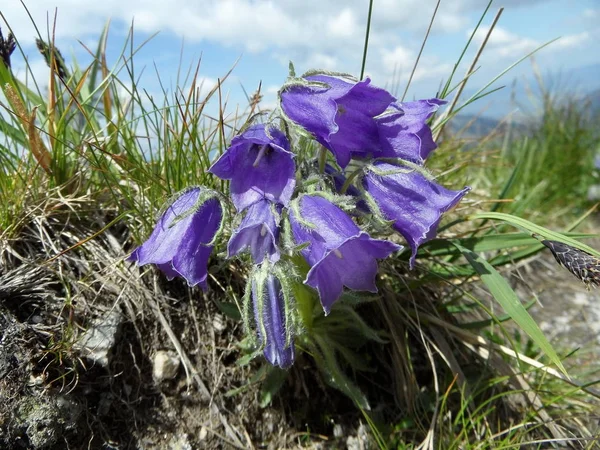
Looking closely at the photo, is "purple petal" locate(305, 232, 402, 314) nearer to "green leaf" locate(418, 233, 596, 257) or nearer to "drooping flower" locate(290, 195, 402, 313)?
"drooping flower" locate(290, 195, 402, 313)

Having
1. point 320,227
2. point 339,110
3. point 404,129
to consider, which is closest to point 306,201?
point 320,227

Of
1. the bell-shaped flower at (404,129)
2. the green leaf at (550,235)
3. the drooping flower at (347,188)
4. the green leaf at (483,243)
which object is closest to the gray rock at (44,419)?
the drooping flower at (347,188)

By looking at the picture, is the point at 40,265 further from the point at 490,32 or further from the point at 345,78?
the point at 490,32

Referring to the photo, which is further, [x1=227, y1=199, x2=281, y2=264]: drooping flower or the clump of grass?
the clump of grass

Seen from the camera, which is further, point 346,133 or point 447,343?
point 447,343

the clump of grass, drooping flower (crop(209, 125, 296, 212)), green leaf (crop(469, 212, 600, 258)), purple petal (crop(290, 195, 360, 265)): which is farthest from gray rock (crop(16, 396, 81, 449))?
green leaf (crop(469, 212, 600, 258))

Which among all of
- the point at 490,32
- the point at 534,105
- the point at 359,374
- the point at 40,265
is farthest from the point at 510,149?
the point at 40,265
